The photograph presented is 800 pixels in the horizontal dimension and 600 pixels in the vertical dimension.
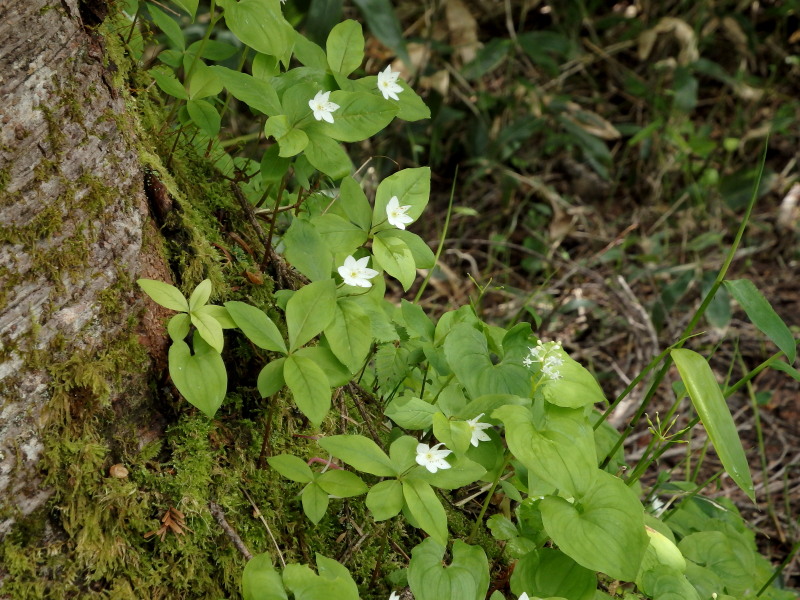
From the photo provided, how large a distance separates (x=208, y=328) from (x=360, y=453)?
34cm

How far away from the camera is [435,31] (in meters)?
4.46

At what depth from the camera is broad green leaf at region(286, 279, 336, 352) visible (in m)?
1.29

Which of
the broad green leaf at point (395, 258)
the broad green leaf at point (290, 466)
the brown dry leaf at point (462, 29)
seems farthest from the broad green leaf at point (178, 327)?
the brown dry leaf at point (462, 29)

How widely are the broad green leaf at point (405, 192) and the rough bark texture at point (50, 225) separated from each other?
0.48 m

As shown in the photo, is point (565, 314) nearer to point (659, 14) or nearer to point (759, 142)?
point (759, 142)

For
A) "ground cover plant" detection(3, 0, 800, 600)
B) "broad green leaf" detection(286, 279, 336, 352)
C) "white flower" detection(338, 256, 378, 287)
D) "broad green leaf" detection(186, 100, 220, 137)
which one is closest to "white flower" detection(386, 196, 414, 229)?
"ground cover plant" detection(3, 0, 800, 600)

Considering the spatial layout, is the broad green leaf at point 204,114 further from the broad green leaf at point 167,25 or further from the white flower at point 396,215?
the white flower at point 396,215

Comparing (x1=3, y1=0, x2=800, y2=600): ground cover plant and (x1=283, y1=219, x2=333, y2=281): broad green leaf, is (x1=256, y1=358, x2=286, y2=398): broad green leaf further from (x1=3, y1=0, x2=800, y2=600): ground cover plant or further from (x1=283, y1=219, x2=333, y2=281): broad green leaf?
(x1=283, y1=219, x2=333, y2=281): broad green leaf

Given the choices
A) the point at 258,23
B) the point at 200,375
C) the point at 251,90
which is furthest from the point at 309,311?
the point at 258,23

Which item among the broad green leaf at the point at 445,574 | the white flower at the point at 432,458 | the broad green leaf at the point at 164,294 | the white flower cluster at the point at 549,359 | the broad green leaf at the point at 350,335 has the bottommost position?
the broad green leaf at the point at 445,574

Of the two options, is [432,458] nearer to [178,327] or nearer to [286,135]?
[178,327]

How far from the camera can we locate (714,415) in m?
1.28

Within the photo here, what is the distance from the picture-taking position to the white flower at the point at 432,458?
1.27 meters

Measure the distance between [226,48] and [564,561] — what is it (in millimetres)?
1334
